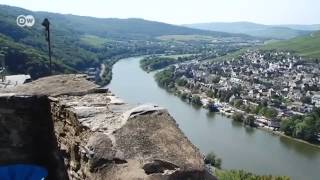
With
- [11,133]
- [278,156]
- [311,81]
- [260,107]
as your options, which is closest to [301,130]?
[278,156]

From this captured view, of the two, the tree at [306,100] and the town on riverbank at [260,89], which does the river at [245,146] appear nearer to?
the town on riverbank at [260,89]

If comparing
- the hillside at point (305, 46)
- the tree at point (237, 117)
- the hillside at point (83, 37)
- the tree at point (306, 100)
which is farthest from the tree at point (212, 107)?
the hillside at point (305, 46)

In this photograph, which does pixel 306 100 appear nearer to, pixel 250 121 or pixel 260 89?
pixel 260 89

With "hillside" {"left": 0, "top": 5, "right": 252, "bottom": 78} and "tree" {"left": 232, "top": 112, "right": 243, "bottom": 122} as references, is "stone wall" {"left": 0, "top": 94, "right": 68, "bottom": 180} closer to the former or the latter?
"hillside" {"left": 0, "top": 5, "right": 252, "bottom": 78}

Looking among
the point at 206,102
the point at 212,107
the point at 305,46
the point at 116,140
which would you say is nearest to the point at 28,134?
the point at 116,140

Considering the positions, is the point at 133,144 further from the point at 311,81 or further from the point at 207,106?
the point at 311,81

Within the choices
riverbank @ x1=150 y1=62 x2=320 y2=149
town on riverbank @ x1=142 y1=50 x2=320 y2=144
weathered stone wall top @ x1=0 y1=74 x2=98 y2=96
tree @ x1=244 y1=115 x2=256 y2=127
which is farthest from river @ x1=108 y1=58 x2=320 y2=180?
weathered stone wall top @ x1=0 y1=74 x2=98 y2=96

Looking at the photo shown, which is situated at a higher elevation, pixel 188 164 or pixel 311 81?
pixel 188 164
